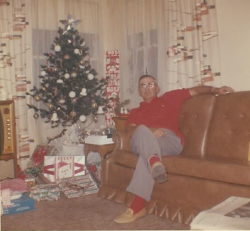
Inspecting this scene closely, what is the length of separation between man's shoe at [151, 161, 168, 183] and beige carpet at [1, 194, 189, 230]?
339 millimetres

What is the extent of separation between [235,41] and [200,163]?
1956 millimetres

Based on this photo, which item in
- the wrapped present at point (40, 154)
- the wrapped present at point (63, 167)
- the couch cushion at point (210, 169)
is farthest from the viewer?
the wrapped present at point (40, 154)

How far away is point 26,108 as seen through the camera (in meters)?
4.99

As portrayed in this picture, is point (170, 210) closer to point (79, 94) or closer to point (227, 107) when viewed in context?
point (227, 107)

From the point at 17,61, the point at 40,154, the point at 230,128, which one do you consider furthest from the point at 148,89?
the point at 17,61

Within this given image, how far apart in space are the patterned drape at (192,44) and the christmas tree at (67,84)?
110 centimetres

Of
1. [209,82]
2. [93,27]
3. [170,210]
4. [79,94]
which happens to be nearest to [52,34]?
[93,27]

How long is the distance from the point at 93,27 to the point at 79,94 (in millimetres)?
1282

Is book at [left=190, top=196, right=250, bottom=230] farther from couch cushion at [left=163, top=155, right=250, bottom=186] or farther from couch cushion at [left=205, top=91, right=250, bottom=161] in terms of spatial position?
couch cushion at [left=205, top=91, right=250, bottom=161]

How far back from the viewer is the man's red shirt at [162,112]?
11.0 feet

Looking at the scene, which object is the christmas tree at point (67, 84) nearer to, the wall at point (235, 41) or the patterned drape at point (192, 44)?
the patterned drape at point (192, 44)

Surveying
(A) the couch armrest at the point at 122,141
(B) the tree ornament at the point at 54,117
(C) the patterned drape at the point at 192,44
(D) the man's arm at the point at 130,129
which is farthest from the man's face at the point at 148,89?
(B) the tree ornament at the point at 54,117

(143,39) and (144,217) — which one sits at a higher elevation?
(143,39)

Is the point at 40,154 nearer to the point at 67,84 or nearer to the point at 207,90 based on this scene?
the point at 67,84
